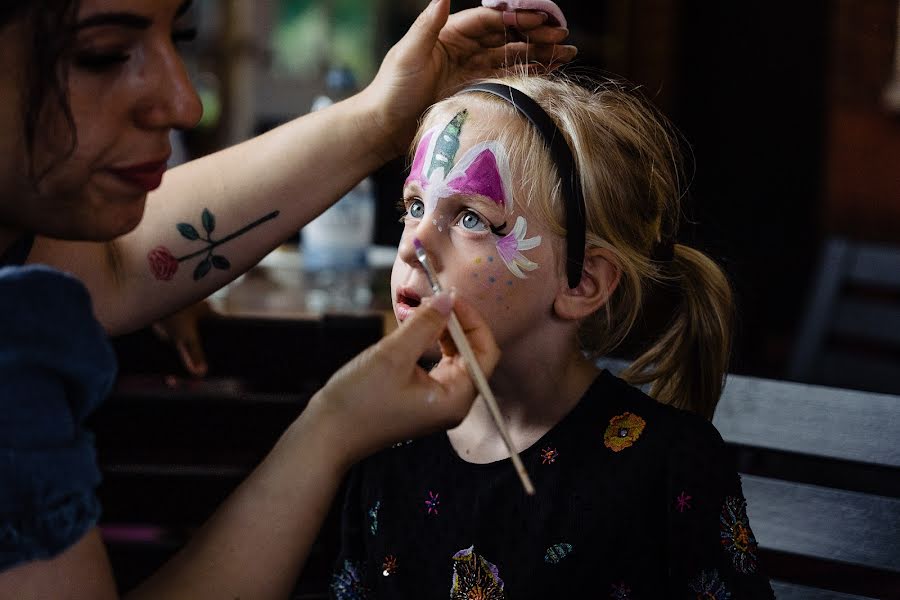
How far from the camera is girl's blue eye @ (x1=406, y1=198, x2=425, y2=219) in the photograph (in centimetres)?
110

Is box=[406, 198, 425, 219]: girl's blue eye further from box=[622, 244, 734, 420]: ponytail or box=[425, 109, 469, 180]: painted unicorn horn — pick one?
box=[622, 244, 734, 420]: ponytail

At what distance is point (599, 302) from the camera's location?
111cm

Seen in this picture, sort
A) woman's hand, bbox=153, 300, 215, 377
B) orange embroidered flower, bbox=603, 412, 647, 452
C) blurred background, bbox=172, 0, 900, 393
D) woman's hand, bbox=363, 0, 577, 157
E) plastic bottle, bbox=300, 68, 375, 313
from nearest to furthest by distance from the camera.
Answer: orange embroidered flower, bbox=603, 412, 647, 452 → woman's hand, bbox=363, 0, 577, 157 → woman's hand, bbox=153, 300, 215, 377 → plastic bottle, bbox=300, 68, 375, 313 → blurred background, bbox=172, 0, 900, 393

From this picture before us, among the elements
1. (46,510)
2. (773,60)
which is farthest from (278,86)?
(46,510)

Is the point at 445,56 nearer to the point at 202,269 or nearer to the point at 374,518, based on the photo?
the point at 202,269

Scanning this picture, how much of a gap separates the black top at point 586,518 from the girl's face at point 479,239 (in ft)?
0.49

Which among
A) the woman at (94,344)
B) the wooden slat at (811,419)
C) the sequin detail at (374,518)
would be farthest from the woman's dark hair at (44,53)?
the wooden slat at (811,419)

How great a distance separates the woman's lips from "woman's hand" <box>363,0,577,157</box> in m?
0.40

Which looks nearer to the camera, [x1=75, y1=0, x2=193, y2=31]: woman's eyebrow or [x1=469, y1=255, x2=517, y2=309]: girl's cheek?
[x1=75, y1=0, x2=193, y2=31]: woman's eyebrow

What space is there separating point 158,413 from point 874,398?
1.08 meters

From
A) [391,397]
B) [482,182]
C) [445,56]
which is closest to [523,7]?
[445,56]

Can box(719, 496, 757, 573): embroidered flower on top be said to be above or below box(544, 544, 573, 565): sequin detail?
above

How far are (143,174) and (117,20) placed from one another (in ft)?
0.42

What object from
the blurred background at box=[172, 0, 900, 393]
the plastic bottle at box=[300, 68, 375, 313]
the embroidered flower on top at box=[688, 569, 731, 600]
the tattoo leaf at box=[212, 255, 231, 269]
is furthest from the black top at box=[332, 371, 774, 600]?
the blurred background at box=[172, 0, 900, 393]
